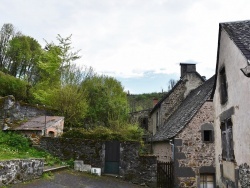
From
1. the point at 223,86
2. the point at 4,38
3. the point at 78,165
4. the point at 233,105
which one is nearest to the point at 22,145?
the point at 78,165

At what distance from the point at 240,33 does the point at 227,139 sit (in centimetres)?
384

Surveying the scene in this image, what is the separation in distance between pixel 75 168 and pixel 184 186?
20.7ft

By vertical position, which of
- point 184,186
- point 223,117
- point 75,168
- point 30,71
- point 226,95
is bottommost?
point 184,186

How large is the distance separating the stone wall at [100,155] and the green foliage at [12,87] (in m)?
9.85

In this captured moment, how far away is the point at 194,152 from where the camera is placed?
611 inches

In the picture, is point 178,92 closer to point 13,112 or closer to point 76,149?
point 76,149

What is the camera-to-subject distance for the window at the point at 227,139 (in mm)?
9398

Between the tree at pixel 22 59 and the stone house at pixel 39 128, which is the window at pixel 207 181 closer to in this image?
the stone house at pixel 39 128

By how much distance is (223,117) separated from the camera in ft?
33.8

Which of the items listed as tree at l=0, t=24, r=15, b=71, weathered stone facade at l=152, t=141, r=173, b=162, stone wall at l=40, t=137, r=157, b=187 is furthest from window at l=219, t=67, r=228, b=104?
tree at l=0, t=24, r=15, b=71

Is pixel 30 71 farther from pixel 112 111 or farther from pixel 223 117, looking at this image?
pixel 223 117

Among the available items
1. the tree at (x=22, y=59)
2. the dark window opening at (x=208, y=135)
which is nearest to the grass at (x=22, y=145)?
the dark window opening at (x=208, y=135)

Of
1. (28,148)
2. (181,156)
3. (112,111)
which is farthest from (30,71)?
(181,156)

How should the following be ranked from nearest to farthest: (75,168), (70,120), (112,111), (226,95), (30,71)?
(226,95)
(75,168)
(70,120)
(112,111)
(30,71)
